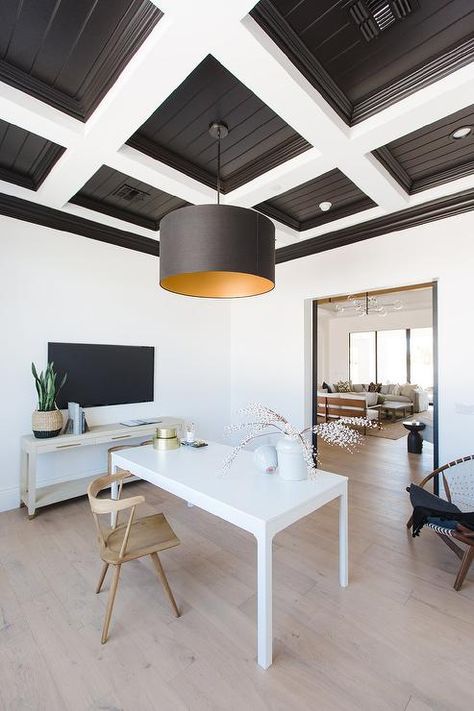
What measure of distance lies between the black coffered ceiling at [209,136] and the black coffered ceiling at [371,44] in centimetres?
39

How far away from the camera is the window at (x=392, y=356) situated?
1024 centimetres

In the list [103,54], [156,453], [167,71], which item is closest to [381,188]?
[167,71]

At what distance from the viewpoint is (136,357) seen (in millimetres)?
4117

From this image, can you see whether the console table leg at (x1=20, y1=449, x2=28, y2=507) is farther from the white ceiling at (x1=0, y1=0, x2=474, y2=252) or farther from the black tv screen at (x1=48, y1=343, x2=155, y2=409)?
the white ceiling at (x1=0, y1=0, x2=474, y2=252)

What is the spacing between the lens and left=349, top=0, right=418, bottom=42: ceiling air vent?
158 cm

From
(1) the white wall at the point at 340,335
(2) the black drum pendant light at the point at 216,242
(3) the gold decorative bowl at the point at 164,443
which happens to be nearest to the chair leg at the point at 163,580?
(3) the gold decorative bowl at the point at 164,443

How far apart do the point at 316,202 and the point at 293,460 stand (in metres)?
2.75

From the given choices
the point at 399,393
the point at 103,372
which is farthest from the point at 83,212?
the point at 399,393

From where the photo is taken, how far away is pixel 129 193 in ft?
11.0

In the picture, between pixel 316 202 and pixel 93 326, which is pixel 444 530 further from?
pixel 93 326

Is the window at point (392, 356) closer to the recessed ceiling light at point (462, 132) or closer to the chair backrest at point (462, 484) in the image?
the chair backrest at point (462, 484)

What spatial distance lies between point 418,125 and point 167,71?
156 centimetres

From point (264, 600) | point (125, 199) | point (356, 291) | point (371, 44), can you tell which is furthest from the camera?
point (356, 291)

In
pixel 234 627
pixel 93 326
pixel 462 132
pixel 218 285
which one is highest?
pixel 462 132
